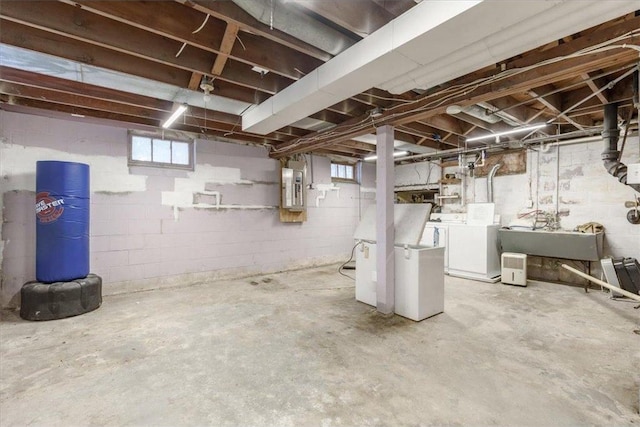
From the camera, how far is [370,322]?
3084 mm

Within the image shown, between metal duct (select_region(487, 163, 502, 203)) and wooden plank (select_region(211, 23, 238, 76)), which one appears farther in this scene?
metal duct (select_region(487, 163, 502, 203))

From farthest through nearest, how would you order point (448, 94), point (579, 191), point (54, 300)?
point (579, 191), point (54, 300), point (448, 94)

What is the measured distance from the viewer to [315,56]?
7.29 feet

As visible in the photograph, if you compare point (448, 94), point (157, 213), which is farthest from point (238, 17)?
point (157, 213)

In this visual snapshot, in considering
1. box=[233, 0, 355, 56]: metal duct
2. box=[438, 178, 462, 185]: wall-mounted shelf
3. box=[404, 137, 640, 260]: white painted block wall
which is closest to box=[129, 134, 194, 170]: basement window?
box=[233, 0, 355, 56]: metal duct

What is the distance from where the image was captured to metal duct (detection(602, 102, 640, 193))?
10.9 ft

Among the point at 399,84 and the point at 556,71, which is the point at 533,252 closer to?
the point at 556,71

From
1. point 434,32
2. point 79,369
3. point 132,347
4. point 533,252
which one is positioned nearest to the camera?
point 434,32

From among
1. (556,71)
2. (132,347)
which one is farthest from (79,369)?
(556,71)

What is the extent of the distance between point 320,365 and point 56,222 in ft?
10.8

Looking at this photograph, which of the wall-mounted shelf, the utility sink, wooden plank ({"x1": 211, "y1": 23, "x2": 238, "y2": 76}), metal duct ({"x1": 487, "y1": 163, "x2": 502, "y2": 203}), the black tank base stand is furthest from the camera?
the wall-mounted shelf

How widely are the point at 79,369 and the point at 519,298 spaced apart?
483 centimetres

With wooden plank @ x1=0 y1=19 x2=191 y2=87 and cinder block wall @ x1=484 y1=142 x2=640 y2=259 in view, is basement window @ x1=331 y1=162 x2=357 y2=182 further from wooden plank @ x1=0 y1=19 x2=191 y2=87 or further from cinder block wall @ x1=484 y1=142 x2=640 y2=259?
wooden plank @ x1=0 y1=19 x2=191 y2=87

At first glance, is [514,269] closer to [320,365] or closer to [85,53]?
[320,365]
